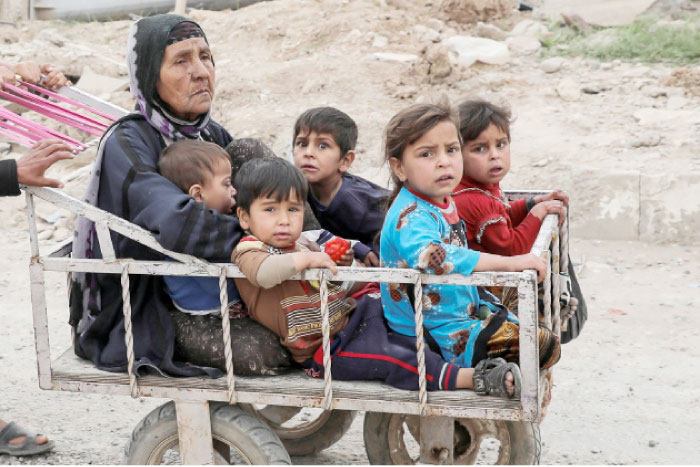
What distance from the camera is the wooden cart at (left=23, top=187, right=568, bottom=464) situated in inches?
101

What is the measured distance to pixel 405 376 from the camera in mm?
2746

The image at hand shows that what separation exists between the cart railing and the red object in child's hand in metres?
0.54

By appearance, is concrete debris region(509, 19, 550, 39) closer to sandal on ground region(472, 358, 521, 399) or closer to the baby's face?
the baby's face

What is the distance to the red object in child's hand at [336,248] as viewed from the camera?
3.22 metres

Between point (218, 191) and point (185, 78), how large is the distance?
451mm

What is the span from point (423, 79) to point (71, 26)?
19.7 feet

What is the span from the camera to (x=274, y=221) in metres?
2.80

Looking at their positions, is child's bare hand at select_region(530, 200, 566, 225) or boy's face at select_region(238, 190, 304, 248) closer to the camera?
boy's face at select_region(238, 190, 304, 248)

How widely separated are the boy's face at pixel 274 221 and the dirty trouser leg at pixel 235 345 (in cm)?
31

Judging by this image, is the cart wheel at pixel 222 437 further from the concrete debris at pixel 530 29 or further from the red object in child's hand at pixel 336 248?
the concrete debris at pixel 530 29

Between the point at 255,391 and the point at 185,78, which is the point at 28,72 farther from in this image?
the point at 255,391

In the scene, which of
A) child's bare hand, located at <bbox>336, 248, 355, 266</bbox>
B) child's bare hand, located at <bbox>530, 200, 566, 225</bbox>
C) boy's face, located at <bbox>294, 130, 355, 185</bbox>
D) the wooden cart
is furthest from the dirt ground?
the wooden cart

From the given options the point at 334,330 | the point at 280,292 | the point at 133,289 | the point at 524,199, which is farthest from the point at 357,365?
the point at 524,199

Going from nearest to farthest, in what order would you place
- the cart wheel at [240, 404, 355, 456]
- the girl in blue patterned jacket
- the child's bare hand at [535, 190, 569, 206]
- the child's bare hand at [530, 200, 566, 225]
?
1. the girl in blue patterned jacket
2. the child's bare hand at [530, 200, 566, 225]
3. the child's bare hand at [535, 190, 569, 206]
4. the cart wheel at [240, 404, 355, 456]
